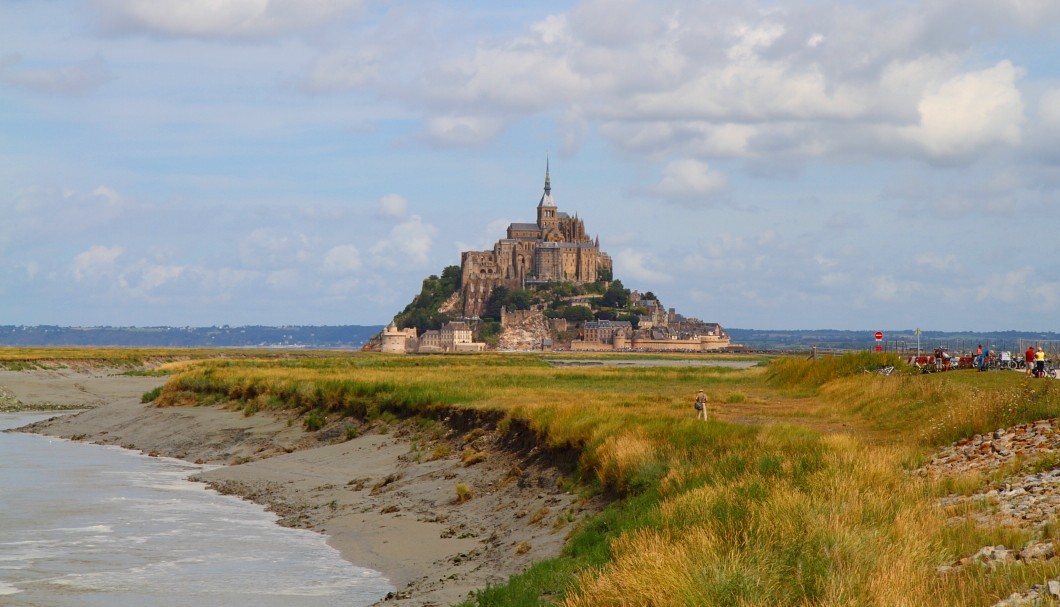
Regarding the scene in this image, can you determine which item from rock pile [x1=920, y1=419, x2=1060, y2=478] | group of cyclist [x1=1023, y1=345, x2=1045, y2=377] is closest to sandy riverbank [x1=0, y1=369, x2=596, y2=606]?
rock pile [x1=920, y1=419, x2=1060, y2=478]

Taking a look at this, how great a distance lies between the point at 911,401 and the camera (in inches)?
926

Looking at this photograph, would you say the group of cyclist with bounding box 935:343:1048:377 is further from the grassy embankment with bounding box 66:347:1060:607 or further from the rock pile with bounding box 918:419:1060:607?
the rock pile with bounding box 918:419:1060:607

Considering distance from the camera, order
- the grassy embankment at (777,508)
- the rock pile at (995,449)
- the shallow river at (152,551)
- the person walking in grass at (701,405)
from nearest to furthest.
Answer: the grassy embankment at (777,508) < the rock pile at (995,449) < the shallow river at (152,551) < the person walking in grass at (701,405)

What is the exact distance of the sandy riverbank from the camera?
15758 millimetres

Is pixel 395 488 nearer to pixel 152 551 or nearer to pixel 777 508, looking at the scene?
pixel 152 551

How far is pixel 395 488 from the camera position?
907 inches

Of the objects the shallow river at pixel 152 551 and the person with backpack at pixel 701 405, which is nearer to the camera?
the shallow river at pixel 152 551

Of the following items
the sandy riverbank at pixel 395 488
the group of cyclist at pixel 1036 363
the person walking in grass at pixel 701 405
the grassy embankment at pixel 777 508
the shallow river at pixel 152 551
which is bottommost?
the shallow river at pixel 152 551

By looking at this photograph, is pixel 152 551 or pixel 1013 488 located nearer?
pixel 1013 488

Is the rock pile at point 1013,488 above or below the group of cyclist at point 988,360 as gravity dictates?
below

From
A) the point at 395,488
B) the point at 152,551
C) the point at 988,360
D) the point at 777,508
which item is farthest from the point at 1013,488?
the point at 988,360

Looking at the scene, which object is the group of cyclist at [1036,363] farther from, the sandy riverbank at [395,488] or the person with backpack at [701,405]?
the sandy riverbank at [395,488]

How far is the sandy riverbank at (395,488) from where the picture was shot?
15758 millimetres

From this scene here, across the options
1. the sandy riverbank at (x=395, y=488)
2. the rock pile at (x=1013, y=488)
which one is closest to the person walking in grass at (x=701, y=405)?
the sandy riverbank at (x=395, y=488)
